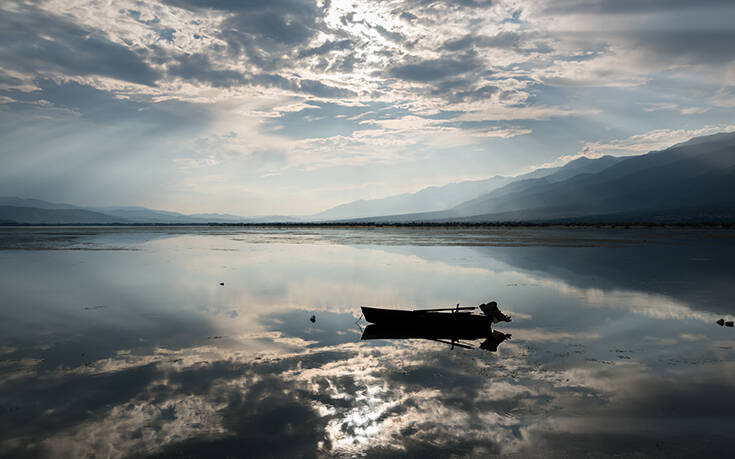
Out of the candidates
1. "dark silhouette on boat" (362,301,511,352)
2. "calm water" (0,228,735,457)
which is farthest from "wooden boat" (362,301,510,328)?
"calm water" (0,228,735,457)

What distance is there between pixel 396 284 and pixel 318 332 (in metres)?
14.2

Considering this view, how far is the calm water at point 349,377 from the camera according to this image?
9.64 m

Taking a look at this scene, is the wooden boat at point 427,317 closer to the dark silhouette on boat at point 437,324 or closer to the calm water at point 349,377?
the dark silhouette on boat at point 437,324

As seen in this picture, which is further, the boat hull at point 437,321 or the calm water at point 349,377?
the boat hull at point 437,321

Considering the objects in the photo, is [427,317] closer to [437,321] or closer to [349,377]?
[437,321]

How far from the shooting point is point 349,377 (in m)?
13.6

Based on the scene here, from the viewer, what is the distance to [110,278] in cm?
3612

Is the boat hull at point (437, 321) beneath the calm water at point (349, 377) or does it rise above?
above

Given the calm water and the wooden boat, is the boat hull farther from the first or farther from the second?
the calm water

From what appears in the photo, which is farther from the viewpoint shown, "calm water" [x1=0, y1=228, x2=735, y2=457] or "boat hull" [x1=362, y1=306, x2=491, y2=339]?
"boat hull" [x1=362, y1=306, x2=491, y2=339]

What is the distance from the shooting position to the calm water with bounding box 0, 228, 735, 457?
9.64 metres

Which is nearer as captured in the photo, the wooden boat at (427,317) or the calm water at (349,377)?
the calm water at (349,377)

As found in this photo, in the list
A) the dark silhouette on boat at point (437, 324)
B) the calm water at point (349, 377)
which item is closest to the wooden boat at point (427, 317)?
the dark silhouette on boat at point (437, 324)

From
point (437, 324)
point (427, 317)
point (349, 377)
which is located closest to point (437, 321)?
point (437, 324)
